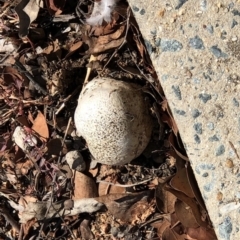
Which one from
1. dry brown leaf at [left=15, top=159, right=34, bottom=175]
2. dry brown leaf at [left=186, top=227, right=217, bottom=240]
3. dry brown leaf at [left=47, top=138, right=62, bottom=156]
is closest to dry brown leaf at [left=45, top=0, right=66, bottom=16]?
dry brown leaf at [left=47, top=138, right=62, bottom=156]

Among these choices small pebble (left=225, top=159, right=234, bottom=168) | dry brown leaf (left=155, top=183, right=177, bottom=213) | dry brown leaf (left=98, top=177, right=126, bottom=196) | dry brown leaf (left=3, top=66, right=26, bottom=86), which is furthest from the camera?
dry brown leaf (left=3, top=66, right=26, bottom=86)

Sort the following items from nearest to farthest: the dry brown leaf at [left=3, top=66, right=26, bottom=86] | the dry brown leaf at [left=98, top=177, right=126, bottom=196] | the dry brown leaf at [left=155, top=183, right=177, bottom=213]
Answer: the dry brown leaf at [left=155, top=183, right=177, bottom=213] → the dry brown leaf at [left=98, top=177, right=126, bottom=196] → the dry brown leaf at [left=3, top=66, right=26, bottom=86]

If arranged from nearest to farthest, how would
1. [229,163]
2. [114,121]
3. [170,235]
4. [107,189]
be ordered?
[229,163] < [114,121] < [170,235] < [107,189]

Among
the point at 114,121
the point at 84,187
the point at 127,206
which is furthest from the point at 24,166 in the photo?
the point at 114,121

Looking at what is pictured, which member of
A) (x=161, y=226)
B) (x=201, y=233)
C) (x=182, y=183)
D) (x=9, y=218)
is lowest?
(x=9, y=218)

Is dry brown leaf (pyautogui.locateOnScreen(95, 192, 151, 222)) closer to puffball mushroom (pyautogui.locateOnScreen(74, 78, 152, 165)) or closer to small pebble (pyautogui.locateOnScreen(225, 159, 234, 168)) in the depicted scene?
puffball mushroom (pyautogui.locateOnScreen(74, 78, 152, 165))

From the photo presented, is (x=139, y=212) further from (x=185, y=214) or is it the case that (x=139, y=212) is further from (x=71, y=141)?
(x=71, y=141)

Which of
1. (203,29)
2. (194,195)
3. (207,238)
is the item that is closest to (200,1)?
(203,29)

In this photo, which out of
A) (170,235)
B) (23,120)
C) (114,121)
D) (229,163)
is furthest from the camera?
(23,120)
